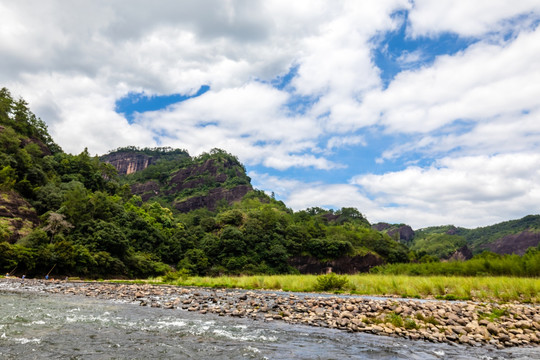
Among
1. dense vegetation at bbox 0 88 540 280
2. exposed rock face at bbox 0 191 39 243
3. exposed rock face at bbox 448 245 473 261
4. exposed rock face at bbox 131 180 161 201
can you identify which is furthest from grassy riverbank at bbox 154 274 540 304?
exposed rock face at bbox 131 180 161 201

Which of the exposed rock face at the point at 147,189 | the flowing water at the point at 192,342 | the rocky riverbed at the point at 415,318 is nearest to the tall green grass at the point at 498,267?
the rocky riverbed at the point at 415,318

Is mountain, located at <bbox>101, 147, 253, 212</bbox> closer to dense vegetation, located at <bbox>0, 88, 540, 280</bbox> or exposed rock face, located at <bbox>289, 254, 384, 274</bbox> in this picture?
dense vegetation, located at <bbox>0, 88, 540, 280</bbox>

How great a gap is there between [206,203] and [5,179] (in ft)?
359

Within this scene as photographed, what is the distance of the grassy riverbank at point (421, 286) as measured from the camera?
19.6 metres

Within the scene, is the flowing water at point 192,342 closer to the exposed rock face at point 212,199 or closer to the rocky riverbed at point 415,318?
the rocky riverbed at point 415,318

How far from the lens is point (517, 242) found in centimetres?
17300

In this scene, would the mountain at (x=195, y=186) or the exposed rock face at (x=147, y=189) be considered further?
the exposed rock face at (x=147, y=189)

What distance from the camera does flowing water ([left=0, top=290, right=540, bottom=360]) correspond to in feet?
27.1

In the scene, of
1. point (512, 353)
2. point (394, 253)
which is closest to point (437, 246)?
point (394, 253)

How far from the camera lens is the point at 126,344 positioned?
9.04 m

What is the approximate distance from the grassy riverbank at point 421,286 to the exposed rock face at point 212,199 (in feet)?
436

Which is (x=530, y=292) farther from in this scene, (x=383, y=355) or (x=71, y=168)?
(x=71, y=168)

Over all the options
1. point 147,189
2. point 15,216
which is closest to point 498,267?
point 15,216

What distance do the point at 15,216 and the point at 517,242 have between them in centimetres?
22480
